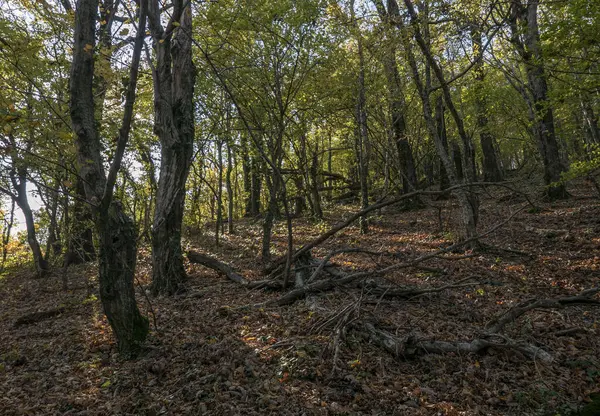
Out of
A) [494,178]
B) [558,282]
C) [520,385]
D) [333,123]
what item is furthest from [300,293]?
[494,178]

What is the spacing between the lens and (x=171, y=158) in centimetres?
808

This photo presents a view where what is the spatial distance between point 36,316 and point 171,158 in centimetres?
445

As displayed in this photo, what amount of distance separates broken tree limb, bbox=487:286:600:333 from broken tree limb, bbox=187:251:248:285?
16.7 feet

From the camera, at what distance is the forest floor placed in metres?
3.95

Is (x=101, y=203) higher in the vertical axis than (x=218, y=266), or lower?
higher

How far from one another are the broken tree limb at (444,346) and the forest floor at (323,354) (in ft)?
0.27

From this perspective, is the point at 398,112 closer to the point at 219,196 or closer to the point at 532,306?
the point at 219,196

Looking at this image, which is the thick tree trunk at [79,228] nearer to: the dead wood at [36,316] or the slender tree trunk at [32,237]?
the dead wood at [36,316]

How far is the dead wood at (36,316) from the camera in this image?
25.1ft

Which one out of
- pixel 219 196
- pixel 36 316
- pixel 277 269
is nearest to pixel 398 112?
pixel 219 196

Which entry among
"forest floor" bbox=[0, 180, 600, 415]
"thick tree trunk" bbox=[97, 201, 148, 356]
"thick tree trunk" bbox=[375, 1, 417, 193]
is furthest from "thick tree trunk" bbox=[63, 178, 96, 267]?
"thick tree trunk" bbox=[375, 1, 417, 193]

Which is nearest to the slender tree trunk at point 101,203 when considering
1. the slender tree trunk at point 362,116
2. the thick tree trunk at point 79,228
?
the thick tree trunk at point 79,228

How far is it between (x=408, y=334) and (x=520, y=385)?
53.0 inches

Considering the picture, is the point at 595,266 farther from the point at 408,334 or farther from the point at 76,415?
the point at 76,415
